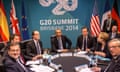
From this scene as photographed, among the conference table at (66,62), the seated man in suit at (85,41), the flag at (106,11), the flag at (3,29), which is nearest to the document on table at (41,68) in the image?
the conference table at (66,62)

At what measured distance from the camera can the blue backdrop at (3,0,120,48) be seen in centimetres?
921

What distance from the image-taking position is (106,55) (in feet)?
18.0

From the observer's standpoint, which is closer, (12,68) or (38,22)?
(12,68)

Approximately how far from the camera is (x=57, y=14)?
30.4 ft

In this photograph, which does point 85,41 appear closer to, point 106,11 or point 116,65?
point 106,11

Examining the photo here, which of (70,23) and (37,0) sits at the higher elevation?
(37,0)

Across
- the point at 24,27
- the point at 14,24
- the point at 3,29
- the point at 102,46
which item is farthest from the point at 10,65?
the point at 24,27

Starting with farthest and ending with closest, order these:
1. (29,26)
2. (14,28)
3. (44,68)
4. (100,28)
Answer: (29,26), (100,28), (14,28), (44,68)

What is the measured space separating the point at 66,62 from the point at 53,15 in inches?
181

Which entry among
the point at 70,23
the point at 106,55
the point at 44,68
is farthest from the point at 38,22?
the point at 44,68

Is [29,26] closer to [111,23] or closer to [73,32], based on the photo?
[73,32]

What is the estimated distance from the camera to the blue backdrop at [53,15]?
9.21 metres

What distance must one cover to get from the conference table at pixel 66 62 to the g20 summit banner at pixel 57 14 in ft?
12.1

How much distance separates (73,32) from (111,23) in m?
1.48
